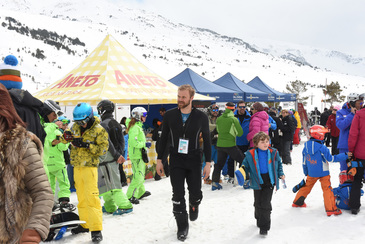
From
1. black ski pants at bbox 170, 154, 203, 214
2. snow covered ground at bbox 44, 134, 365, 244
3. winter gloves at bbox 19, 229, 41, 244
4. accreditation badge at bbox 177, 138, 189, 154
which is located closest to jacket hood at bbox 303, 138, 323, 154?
snow covered ground at bbox 44, 134, 365, 244

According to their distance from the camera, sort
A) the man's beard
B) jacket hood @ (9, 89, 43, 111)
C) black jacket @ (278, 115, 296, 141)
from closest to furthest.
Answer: jacket hood @ (9, 89, 43, 111) → the man's beard → black jacket @ (278, 115, 296, 141)

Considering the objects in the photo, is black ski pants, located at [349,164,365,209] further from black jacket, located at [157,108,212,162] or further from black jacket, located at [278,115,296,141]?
black jacket, located at [278,115,296,141]

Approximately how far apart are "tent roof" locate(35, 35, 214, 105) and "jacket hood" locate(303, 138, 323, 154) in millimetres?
5214

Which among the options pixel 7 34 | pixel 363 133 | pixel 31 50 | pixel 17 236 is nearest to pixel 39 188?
→ pixel 17 236

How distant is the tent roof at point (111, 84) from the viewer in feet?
28.5

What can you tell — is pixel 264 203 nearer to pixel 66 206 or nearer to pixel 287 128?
pixel 66 206

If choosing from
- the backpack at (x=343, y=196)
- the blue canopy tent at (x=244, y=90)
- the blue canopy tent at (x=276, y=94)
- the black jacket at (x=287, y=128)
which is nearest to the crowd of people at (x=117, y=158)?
the backpack at (x=343, y=196)

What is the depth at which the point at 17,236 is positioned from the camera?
1611 millimetres

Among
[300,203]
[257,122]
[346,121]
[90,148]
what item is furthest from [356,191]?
[90,148]

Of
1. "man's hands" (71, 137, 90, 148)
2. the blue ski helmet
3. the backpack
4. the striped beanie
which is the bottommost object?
the backpack

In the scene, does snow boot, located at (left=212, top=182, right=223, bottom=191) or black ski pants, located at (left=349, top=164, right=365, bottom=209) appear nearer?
black ski pants, located at (left=349, top=164, right=365, bottom=209)

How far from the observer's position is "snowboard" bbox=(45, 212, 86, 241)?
4066 mm

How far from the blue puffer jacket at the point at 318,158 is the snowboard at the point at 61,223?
350 centimetres

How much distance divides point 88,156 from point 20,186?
2406 millimetres
